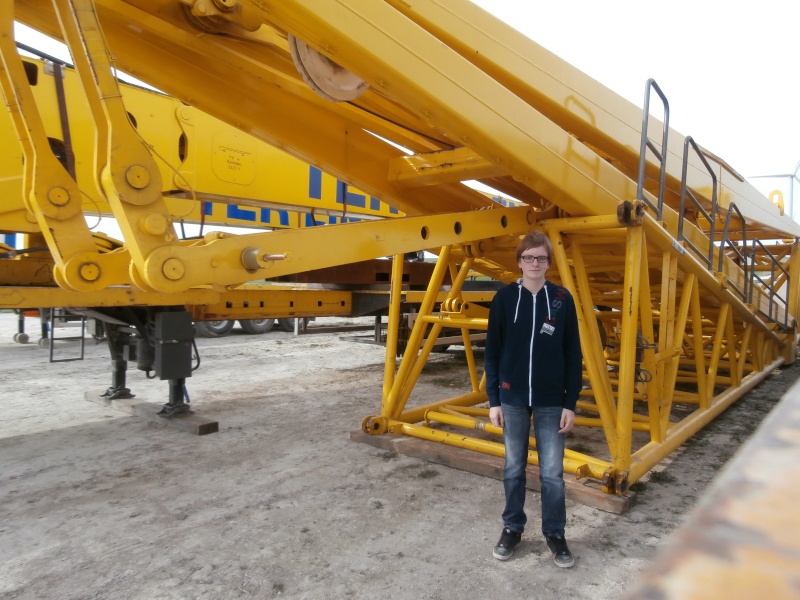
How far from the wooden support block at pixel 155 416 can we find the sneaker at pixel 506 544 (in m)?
2.89

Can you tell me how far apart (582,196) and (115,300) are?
341 cm

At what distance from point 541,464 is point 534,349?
564mm

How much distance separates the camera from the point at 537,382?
2725 millimetres

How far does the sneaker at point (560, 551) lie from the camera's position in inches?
105

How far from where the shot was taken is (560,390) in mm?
2754

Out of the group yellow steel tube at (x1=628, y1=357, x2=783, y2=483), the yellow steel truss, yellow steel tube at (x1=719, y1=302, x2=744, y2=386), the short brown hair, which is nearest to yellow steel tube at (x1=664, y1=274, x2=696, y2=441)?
the yellow steel truss

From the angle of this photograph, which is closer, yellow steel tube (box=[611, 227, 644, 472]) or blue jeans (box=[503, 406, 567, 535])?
blue jeans (box=[503, 406, 567, 535])

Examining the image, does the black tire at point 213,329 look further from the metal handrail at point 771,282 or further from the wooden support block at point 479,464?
the metal handrail at point 771,282

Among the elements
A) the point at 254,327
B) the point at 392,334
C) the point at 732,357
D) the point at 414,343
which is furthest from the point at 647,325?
the point at 254,327

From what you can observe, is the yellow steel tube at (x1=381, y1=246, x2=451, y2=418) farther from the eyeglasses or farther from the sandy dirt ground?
the eyeglasses

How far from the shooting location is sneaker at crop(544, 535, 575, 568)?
268cm

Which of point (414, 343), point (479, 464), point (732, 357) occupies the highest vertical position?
point (414, 343)

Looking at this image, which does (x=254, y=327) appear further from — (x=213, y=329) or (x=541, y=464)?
(x=541, y=464)

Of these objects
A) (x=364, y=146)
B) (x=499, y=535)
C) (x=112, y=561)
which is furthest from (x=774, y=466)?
(x=364, y=146)
